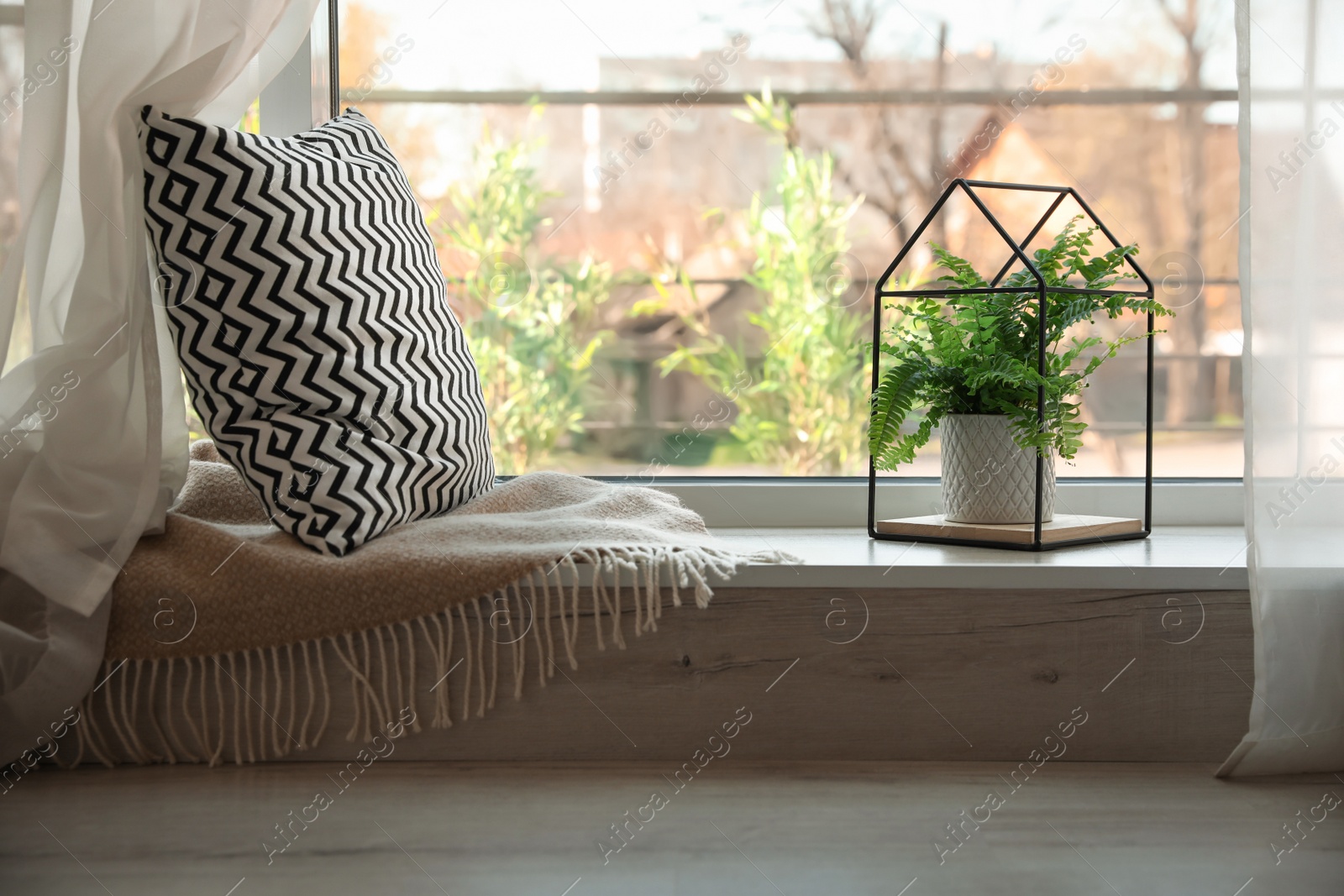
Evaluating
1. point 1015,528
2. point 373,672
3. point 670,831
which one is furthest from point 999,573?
point 373,672

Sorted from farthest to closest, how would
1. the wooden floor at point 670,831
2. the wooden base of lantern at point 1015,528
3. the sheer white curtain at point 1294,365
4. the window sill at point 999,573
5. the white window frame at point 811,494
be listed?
the white window frame at point 811,494
the wooden base of lantern at point 1015,528
the window sill at point 999,573
the sheer white curtain at point 1294,365
the wooden floor at point 670,831

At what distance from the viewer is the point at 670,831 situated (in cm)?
96

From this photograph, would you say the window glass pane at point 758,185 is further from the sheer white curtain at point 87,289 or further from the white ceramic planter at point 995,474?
the sheer white curtain at point 87,289

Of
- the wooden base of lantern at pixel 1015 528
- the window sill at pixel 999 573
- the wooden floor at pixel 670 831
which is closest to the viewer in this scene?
the wooden floor at pixel 670 831

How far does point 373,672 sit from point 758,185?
95 cm

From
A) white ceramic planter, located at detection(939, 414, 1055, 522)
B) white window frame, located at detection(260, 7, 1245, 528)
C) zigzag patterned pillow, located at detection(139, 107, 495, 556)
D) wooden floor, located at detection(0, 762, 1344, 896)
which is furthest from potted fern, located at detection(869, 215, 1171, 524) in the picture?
zigzag patterned pillow, located at detection(139, 107, 495, 556)

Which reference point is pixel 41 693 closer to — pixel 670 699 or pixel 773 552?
pixel 670 699

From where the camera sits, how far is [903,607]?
1125mm

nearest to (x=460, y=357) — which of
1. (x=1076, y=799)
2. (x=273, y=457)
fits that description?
(x=273, y=457)

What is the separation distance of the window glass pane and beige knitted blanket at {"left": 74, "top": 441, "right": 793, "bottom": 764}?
575mm

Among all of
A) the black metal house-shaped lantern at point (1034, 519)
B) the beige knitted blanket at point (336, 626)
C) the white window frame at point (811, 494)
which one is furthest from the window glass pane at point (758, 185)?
the beige knitted blanket at point (336, 626)

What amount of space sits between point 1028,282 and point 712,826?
81 centimetres

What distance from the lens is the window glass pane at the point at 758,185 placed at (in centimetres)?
159

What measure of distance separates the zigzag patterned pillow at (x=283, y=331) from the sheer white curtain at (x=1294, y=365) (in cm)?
86
